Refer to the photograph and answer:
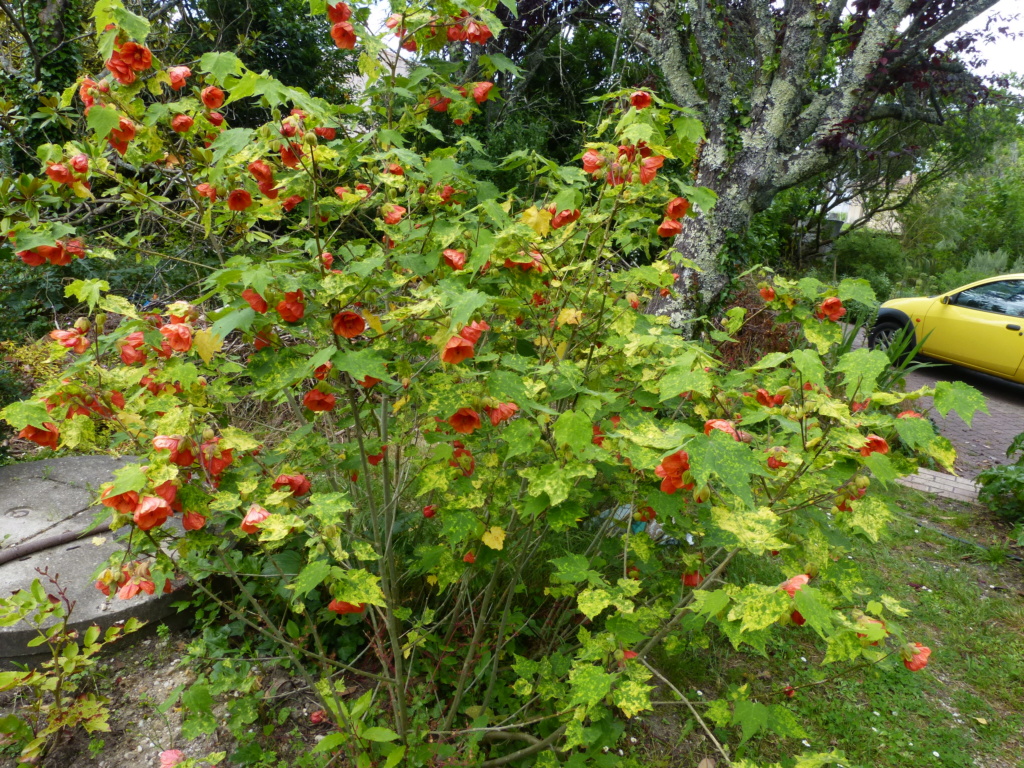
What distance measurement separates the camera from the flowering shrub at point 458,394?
121 cm

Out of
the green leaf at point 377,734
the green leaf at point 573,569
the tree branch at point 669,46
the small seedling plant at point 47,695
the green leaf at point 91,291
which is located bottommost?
the small seedling plant at point 47,695

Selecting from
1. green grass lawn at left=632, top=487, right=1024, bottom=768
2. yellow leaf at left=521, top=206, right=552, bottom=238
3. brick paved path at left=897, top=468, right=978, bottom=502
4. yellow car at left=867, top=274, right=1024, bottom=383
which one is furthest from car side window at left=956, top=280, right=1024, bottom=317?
yellow leaf at left=521, top=206, right=552, bottom=238

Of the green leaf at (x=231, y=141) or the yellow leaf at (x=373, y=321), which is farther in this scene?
the yellow leaf at (x=373, y=321)

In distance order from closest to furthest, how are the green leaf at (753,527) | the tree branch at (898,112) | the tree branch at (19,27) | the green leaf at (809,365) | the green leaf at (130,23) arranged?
1. the green leaf at (753,527)
2. the green leaf at (809,365)
3. the green leaf at (130,23)
4. the tree branch at (19,27)
5. the tree branch at (898,112)

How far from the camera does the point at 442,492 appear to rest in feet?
5.31

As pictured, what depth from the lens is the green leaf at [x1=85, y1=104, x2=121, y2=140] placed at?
58.2 inches

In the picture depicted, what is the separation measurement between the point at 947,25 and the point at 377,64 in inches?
191

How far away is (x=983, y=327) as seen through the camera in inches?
259

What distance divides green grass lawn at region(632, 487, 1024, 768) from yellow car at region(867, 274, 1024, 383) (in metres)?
3.59

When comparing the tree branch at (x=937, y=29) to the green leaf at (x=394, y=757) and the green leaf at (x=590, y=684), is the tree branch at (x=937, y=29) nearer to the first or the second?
the green leaf at (x=590, y=684)

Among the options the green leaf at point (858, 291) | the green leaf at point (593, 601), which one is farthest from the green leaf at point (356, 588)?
the green leaf at point (858, 291)

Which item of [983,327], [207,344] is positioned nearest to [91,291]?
[207,344]

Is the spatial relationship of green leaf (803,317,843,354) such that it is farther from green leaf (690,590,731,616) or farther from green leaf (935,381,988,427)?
green leaf (690,590,731,616)

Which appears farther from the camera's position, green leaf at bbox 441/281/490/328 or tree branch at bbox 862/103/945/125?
tree branch at bbox 862/103/945/125
